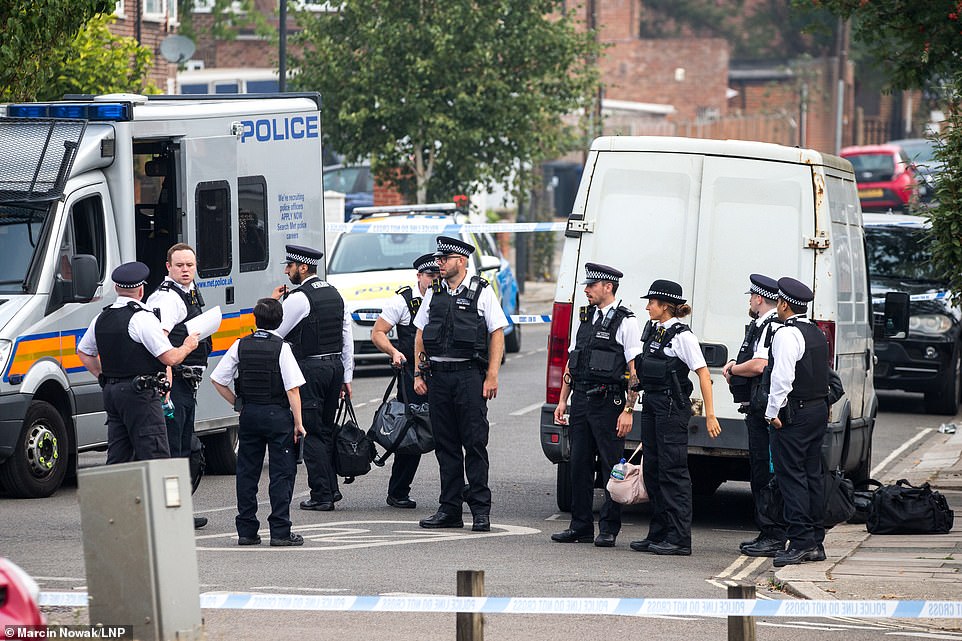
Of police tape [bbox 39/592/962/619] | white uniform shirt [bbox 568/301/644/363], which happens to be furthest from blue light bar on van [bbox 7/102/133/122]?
police tape [bbox 39/592/962/619]

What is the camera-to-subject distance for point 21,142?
12.6 metres

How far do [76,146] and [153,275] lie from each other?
7.02 feet

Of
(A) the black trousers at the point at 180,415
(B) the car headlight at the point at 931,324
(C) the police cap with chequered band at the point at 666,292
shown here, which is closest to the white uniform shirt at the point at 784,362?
(C) the police cap with chequered band at the point at 666,292

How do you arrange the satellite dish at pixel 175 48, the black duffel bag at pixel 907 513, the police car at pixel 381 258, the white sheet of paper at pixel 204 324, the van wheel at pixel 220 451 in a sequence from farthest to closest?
the satellite dish at pixel 175 48 < the police car at pixel 381 258 < the van wheel at pixel 220 451 < the black duffel bag at pixel 907 513 < the white sheet of paper at pixel 204 324

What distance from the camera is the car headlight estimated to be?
61.8 ft

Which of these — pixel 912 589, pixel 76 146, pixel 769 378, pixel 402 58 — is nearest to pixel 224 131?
pixel 76 146

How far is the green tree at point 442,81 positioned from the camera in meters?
29.0

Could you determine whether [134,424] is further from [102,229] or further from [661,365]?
[661,365]

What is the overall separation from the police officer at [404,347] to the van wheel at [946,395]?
29.1 feet

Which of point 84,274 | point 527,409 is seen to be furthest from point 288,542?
point 527,409

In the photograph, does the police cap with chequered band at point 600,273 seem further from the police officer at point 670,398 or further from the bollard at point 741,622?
the bollard at point 741,622

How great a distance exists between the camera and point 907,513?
1138cm

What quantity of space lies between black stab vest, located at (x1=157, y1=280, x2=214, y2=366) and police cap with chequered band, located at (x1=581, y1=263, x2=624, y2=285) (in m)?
2.76

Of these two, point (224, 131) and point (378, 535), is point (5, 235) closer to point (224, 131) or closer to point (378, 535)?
point (224, 131)
